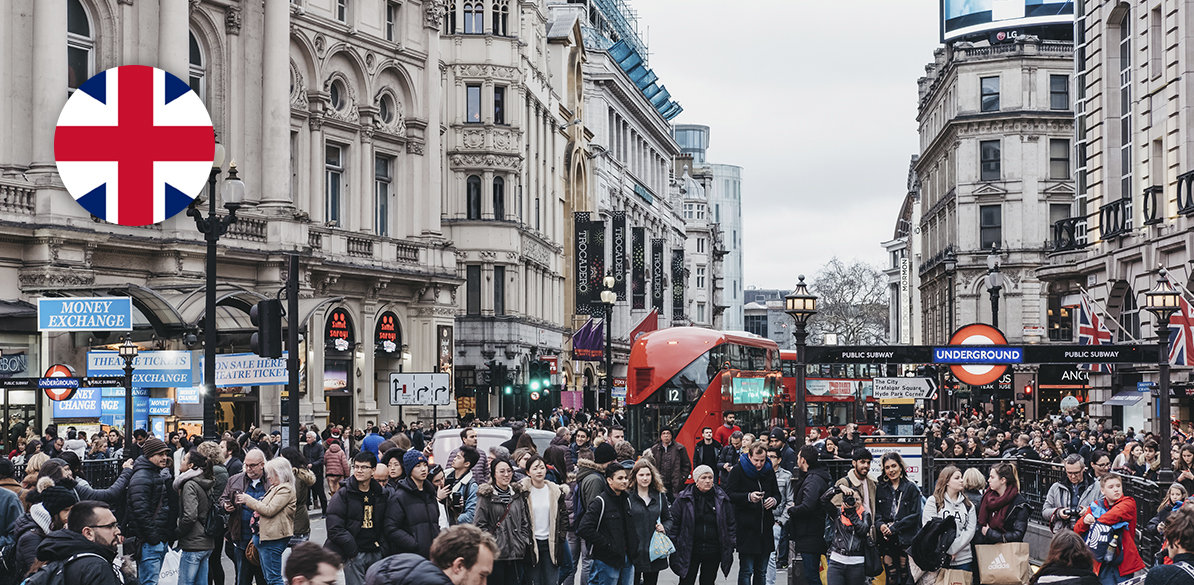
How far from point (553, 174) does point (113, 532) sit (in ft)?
212

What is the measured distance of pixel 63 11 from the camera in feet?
119

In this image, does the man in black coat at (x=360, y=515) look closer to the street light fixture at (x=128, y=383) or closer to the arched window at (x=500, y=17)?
the street light fixture at (x=128, y=383)

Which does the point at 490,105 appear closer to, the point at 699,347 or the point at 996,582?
the point at 699,347

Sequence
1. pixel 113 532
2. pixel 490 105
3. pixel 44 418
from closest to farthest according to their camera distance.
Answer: pixel 113 532, pixel 44 418, pixel 490 105

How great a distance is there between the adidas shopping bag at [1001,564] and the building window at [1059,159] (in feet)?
240

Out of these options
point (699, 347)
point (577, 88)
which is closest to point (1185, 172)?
point (699, 347)

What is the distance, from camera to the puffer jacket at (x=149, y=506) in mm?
15281

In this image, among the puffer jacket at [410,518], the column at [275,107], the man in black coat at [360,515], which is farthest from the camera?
the column at [275,107]

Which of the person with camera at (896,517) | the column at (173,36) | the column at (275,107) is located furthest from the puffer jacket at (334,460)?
the column at (275,107)

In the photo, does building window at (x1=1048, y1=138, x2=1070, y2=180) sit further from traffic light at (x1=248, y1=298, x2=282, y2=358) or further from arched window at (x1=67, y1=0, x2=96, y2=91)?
traffic light at (x1=248, y1=298, x2=282, y2=358)

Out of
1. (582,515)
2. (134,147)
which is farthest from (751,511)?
(134,147)

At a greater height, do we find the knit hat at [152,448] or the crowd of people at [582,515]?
the knit hat at [152,448]

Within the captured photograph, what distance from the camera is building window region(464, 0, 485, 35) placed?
61188 millimetres

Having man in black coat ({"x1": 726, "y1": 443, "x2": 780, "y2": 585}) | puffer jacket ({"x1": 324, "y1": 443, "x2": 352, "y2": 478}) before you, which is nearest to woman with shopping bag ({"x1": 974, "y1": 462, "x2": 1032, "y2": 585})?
man in black coat ({"x1": 726, "y1": 443, "x2": 780, "y2": 585})
